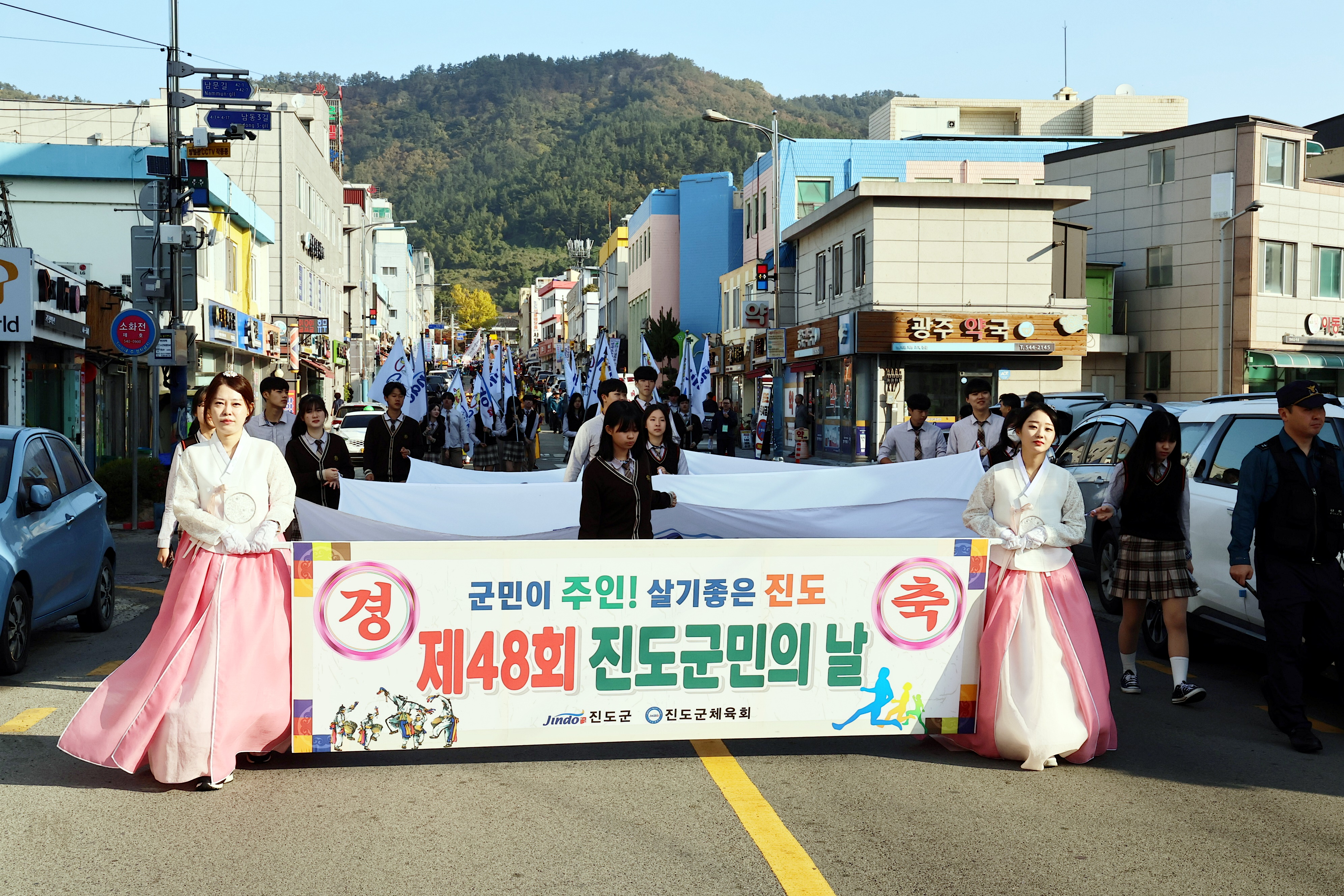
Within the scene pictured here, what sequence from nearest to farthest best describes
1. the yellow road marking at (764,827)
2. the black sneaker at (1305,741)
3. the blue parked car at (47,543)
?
the yellow road marking at (764,827)
the black sneaker at (1305,741)
the blue parked car at (47,543)

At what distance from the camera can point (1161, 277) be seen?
3962 centimetres

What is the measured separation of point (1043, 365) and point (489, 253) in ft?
507

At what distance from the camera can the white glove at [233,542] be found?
224 inches

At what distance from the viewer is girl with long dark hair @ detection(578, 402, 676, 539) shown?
22.8ft

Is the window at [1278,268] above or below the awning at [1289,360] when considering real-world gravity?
above

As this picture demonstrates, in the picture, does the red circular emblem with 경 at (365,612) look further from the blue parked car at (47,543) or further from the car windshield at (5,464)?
the car windshield at (5,464)

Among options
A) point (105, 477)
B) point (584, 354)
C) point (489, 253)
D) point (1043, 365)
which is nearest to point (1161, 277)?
point (1043, 365)

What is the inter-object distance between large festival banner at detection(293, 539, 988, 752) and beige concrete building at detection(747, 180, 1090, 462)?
27703 millimetres

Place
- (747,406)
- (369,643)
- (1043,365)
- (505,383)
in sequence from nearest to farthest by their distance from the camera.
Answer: (369,643), (505,383), (1043,365), (747,406)

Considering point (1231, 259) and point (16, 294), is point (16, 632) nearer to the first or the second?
point (16, 294)

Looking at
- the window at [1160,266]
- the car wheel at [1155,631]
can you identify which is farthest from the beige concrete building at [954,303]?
the car wheel at [1155,631]

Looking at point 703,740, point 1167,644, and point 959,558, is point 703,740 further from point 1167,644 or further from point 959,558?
point 1167,644

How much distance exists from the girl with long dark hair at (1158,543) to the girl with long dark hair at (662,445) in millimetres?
3177

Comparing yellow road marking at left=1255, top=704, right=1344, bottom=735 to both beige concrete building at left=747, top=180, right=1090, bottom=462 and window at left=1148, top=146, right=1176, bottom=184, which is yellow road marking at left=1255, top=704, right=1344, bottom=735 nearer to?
beige concrete building at left=747, top=180, right=1090, bottom=462
